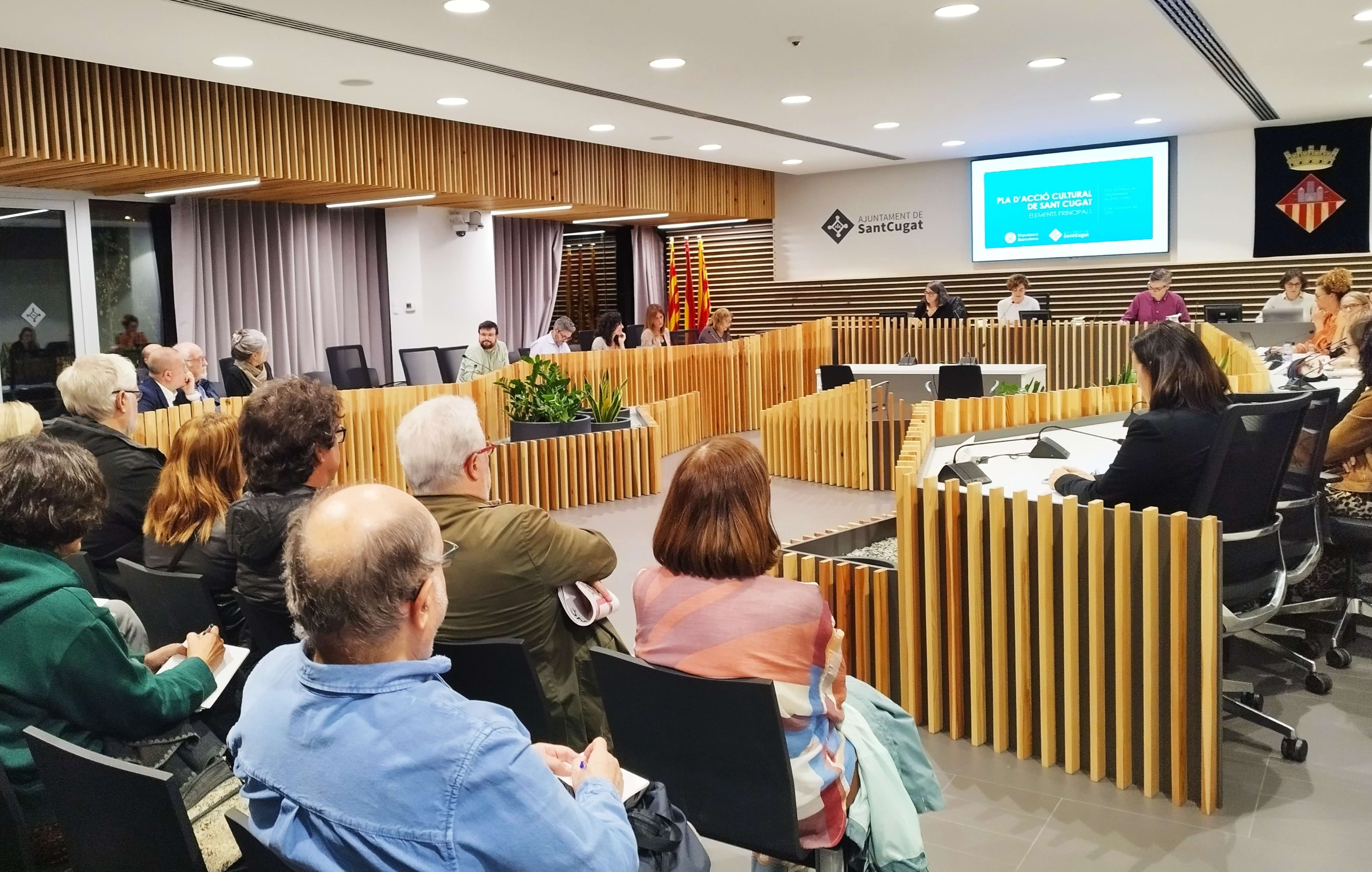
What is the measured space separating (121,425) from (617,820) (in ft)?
11.7

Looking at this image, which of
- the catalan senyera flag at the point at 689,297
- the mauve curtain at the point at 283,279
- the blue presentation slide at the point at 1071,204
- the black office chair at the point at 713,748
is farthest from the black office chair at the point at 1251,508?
the catalan senyera flag at the point at 689,297

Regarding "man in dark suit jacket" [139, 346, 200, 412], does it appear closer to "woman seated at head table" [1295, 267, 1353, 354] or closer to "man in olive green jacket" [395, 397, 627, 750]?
"man in olive green jacket" [395, 397, 627, 750]

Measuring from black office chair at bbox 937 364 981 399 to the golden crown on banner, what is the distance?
19.2ft

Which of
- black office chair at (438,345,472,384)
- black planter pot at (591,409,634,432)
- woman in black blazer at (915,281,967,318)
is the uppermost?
woman in black blazer at (915,281,967,318)

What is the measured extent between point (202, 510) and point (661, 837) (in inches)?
80.7

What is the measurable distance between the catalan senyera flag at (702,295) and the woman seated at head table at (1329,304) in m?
10.3

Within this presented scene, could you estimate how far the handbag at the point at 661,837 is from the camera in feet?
6.22

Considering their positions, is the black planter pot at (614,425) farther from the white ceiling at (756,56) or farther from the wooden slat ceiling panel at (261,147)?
the wooden slat ceiling panel at (261,147)

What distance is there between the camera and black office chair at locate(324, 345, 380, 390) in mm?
10438

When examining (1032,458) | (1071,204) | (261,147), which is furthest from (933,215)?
(1032,458)

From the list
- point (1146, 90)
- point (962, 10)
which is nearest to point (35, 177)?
point (962, 10)

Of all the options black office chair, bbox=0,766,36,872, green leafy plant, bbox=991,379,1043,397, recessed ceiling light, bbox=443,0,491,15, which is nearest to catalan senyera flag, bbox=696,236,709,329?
green leafy plant, bbox=991,379,1043,397

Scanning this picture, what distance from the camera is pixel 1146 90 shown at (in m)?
10.1

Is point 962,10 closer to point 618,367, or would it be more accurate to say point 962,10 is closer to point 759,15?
point 759,15
